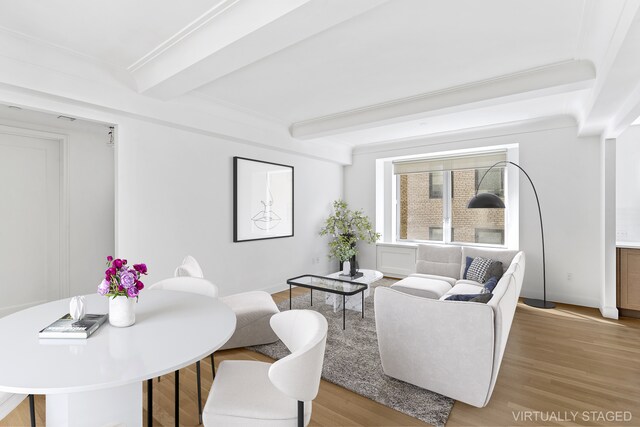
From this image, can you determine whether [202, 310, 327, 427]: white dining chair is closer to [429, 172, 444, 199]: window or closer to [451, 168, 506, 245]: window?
[451, 168, 506, 245]: window

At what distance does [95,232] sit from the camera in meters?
4.11

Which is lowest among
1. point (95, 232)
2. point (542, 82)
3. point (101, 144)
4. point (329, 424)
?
point (329, 424)

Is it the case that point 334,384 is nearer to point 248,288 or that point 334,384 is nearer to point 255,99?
point 248,288

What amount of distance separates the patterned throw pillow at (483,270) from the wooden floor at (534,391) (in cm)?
74

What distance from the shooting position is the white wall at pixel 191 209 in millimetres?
3193

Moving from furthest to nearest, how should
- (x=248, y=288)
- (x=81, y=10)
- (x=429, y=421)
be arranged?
1. (x=248, y=288)
2. (x=81, y=10)
3. (x=429, y=421)

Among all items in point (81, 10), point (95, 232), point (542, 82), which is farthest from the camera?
point (95, 232)

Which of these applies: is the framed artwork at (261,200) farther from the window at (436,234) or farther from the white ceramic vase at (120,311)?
the white ceramic vase at (120,311)

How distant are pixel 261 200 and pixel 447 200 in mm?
3243

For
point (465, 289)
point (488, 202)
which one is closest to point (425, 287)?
point (465, 289)

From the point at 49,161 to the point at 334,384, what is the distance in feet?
13.6

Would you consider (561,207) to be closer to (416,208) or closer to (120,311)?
(416,208)

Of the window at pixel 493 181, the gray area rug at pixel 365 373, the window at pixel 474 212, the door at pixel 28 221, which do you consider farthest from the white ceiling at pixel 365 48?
the gray area rug at pixel 365 373

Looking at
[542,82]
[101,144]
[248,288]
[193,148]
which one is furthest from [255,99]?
[542,82]
